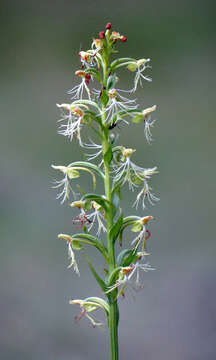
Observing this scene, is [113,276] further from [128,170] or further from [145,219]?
[128,170]

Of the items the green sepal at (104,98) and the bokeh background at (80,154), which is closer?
the green sepal at (104,98)

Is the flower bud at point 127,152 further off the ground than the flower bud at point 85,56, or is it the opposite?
the flower bud at point 85,56

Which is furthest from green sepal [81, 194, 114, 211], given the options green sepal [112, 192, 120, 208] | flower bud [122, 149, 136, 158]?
flower bud [122, 149, 136, 158]

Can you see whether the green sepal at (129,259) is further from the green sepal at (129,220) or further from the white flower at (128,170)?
the white flower at (128,170)

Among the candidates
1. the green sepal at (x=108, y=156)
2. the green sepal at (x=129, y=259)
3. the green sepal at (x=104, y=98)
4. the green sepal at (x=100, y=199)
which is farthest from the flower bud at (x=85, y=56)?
the green sepal at (x=129, y=259)

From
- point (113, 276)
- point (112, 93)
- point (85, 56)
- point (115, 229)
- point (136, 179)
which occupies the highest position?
point (85, 56)

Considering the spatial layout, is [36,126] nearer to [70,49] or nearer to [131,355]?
[70,49]

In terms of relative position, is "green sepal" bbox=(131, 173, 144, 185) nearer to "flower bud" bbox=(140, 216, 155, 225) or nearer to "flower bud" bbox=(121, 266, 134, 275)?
"flower bud" bbox=(140, 216, 155, 225)

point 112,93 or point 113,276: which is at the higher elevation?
point 112,93

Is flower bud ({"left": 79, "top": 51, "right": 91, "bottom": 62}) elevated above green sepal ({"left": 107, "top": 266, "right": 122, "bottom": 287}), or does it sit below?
above

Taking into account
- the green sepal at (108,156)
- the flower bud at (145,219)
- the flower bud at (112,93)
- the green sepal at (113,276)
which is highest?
the flower bud at (112,93)

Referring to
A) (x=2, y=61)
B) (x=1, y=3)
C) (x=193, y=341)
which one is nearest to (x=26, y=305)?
(x=193, y=341)

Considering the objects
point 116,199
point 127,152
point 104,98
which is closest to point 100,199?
point 116,199

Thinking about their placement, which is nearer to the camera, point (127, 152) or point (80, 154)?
point (127, 152)
